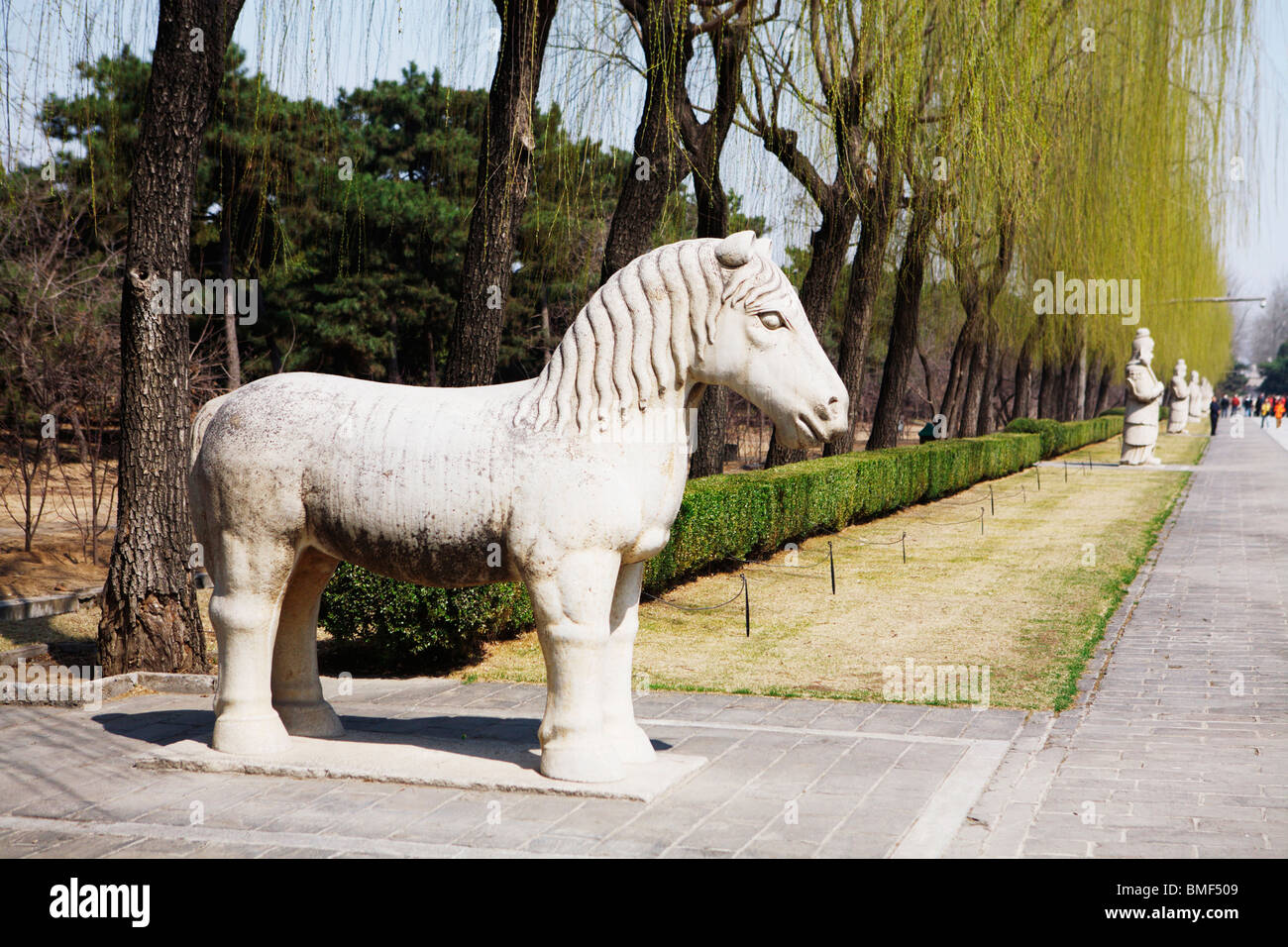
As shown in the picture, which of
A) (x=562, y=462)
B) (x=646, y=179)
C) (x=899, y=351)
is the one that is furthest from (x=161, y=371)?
(x=899, y=351)

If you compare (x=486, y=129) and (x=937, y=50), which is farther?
(x=486, y=129)

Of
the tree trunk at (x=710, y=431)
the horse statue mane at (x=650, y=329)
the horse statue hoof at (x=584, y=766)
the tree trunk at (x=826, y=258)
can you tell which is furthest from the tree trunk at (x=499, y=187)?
the tree trunk at (x=826, y=258)

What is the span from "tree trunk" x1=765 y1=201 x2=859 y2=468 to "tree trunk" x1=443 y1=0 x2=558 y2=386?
6345 mm

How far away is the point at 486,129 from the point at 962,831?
5.62m

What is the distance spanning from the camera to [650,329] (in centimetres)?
488

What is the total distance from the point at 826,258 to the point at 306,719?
1028cm

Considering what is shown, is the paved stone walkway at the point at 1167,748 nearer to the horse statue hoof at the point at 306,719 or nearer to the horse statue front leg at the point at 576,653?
the horse statue front leg at the point at 576,653

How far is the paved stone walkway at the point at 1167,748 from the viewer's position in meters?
4.50

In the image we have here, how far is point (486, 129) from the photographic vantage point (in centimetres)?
800

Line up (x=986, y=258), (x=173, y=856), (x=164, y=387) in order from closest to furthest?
(x=173, y=856), (x=164, y=387), (x=986, y=258)

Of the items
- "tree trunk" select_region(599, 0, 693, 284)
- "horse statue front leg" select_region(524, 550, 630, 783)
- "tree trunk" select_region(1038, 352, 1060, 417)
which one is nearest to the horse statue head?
"horse statue front leg" select_region(524, 550, 630, 783)

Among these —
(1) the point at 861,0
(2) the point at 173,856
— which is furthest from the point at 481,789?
(1) the point at 861,0

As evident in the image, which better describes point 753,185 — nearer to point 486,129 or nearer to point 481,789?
point 486,129

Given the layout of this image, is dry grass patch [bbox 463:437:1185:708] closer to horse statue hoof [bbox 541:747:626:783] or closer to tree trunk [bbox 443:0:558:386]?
tree trunk [bbox 443:0:558:386]
